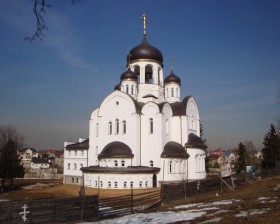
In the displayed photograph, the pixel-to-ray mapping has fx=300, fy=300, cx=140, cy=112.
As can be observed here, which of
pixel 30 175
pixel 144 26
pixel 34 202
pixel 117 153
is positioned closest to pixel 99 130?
pixel 117 153

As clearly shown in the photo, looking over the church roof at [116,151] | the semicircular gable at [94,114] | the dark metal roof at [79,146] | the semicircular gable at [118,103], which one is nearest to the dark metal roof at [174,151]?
the church roof at [116,151]

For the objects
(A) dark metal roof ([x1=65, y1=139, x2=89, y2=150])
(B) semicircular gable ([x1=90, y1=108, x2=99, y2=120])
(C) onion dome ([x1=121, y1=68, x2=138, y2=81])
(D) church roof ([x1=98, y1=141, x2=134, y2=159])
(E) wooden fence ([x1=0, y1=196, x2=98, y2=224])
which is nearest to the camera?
(E) wooden fence ([x1=0, y1=196, x2=98, y2=224])

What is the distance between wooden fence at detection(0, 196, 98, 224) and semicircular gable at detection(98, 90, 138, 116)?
1857 centimetres

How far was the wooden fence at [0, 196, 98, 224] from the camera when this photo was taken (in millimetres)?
11195

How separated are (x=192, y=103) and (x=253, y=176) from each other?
10723 mm

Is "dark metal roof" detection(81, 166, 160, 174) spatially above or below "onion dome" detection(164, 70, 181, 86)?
below

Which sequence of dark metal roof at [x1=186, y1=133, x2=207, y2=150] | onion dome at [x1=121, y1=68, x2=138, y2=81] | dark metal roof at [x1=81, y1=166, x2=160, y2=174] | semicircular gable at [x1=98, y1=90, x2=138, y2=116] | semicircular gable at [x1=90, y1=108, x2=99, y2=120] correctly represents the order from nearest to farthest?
dark metal roof at [x1=81, y1=166, x2=160, y2=174] → semicircular gable at [x1=98, y1=90, x2=138, y2=116] → dark metal roof at [x1=186, y1=133, x2=207, y2=150] → onion dome at [x1=121, y1=68, x2=138, y2=81] → semicircular gable at [x1=90, y1=108, x2=99, y2=120]

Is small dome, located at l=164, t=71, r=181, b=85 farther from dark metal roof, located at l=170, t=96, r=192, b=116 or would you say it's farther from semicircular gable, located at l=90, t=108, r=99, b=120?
semicircular gable, located at l=90, t=108, r=99, b=120

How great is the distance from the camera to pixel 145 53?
36312 millimetres

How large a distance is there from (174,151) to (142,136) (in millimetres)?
3670

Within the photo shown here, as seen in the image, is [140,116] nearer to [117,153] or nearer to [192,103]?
[117,153]

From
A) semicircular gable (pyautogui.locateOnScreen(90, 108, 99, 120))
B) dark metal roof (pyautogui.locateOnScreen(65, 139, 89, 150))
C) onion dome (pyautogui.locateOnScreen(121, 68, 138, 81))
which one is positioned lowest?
dark metal roof (pyautogui.locateOnScreen(65, 139, 89, 150))

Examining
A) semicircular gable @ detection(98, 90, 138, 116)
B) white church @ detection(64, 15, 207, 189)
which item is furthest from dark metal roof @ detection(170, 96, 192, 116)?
semicircular gable @ detection(98, 90, 138, 116)

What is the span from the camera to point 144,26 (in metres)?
39.1
